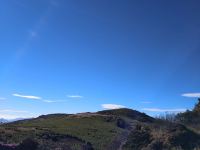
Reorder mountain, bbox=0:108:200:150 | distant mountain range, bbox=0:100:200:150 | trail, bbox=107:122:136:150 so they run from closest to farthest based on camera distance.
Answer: distant mountain range, bbox=0:100:200:150 < mountain, bbox=0:108:200:150 < trail, bbox=107:122:136:150

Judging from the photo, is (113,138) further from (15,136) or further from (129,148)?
(15,136)

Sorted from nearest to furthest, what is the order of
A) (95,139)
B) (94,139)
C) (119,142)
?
(94,139) < (95,139) < (119,142)

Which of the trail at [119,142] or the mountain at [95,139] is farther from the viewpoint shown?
the trail at [119,142]

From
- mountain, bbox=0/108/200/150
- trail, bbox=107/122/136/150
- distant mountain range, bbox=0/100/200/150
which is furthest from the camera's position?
trail, bbox=107/122/136/150

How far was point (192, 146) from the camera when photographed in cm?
5850

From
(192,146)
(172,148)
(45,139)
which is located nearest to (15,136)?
(45,139)

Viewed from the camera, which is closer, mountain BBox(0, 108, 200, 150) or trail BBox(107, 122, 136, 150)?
mountain BBox(0, 108, 200, 150)

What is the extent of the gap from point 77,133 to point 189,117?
234 ft

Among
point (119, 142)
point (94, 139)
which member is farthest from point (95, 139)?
point (119, 142)

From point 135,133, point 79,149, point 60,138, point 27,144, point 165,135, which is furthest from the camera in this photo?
point 135,133

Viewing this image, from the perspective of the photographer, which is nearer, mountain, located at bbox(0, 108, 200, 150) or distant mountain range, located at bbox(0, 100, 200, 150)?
distant mountain range, located at bbox(0, 100, 200, 150)

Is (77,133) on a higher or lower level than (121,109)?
lower

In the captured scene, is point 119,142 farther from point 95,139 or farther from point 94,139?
point 94,139

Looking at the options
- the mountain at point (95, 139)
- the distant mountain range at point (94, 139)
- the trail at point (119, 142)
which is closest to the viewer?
the distant mountain range at point (94, 139)
